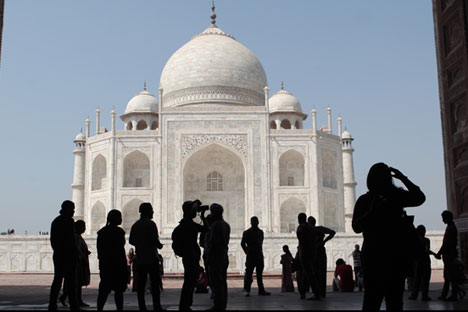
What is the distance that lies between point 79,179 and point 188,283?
26.3 metres

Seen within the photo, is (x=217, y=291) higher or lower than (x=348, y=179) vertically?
lower

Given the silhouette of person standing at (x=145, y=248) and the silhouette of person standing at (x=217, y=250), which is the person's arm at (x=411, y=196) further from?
the silhouette of person standing at (x=145, y=248)

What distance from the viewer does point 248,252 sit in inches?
314

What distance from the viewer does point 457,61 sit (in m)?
8.37

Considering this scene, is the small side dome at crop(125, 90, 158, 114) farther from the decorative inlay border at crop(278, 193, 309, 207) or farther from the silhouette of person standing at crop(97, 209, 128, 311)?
the silhouette of person standing at crop(97, 209, 128, 311)

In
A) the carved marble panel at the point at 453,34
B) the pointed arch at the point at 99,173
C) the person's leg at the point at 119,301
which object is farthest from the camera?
the pointed arch at the point at 99,173

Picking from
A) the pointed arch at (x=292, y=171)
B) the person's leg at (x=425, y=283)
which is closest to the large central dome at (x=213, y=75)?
the pointed arch at (x=292, y=171)

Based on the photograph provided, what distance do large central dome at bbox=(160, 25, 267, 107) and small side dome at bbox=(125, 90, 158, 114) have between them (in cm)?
88

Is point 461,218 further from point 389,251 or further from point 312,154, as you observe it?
point 312,154

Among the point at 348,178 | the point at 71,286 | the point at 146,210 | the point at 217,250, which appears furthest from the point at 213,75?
the point at 71,286

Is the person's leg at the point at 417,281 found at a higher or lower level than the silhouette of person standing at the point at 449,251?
lower

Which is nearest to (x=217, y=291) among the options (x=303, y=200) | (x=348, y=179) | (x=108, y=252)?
(x=108, y=252)

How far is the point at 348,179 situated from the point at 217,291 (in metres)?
26.5

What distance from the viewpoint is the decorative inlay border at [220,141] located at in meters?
26.9
